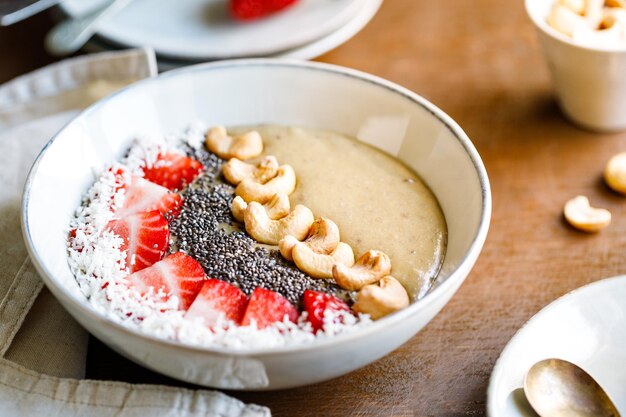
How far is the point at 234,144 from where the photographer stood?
3.43 feet

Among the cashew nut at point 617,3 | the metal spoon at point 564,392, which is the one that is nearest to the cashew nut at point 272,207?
the metal spoon at point 564,392

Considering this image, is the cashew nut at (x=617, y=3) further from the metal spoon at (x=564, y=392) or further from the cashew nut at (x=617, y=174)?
the metal spoon at (x=564, y=392)

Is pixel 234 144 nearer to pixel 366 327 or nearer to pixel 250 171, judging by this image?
pixel 250 171

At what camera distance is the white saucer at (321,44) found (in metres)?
1.29

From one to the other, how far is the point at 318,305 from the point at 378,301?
0.20ft

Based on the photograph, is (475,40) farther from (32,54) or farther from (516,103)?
(32,54)

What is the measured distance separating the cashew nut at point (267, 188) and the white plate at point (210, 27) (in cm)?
37

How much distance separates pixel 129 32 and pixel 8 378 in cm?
73

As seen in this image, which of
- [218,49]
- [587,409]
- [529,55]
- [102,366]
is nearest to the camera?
[587,409]

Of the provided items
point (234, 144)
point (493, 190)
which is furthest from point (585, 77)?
point (234, 144)

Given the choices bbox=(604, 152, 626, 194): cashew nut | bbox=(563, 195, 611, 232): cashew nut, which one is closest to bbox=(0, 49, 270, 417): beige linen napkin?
bbox=(563, 195, 611, 232): cashew nut

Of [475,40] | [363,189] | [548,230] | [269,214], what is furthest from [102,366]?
[475,40]

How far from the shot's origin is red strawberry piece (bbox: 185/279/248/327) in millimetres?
761

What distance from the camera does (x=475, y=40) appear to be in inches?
56.0
